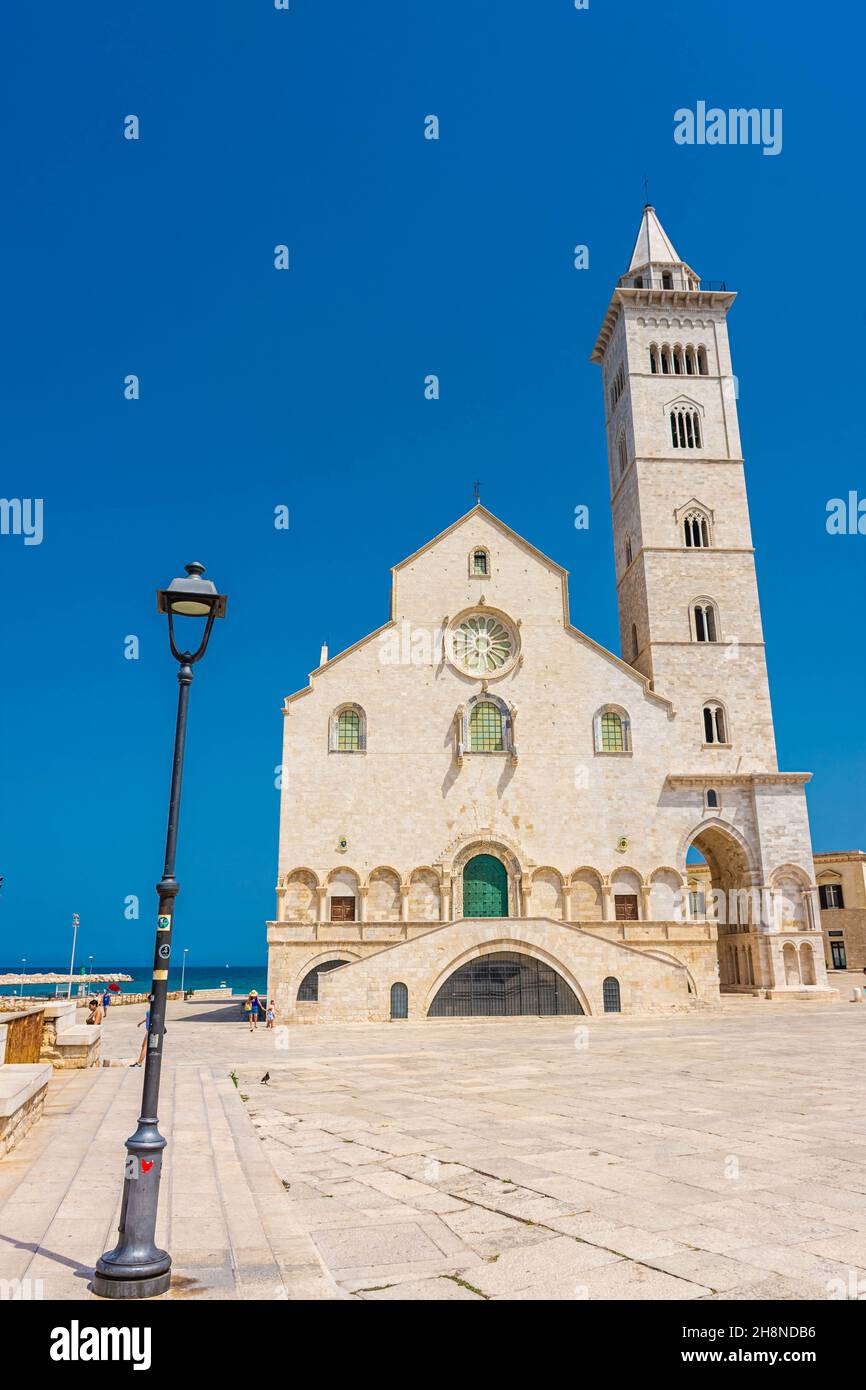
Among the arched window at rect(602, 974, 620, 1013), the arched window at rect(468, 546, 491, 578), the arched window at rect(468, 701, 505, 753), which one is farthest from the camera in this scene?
the arched window at rect(468, 546, 491, 578)

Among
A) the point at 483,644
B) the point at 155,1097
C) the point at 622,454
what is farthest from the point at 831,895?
the point at 155,1097

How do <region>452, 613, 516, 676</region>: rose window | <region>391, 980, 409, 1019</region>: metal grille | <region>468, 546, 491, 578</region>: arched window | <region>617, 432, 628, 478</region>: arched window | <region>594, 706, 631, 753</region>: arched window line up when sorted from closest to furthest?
<region>391, 980, 409, 1019</region>: metal grille
<region>594, 706, 631, 753</region>: arched window
<region>452, 613, 516, 676</region>: rose window
<region>468, 546, 491, 578</region>: arched window
<region>617, 432, 628, 478</region>: arched window

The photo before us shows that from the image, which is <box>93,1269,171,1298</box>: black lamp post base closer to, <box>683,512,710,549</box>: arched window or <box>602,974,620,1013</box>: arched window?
<box>602,974,620,1013</box>: arched window

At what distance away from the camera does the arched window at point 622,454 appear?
45.1m

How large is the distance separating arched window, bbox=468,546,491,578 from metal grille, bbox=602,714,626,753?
26.4ft

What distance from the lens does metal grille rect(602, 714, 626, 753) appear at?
3762 centimetres

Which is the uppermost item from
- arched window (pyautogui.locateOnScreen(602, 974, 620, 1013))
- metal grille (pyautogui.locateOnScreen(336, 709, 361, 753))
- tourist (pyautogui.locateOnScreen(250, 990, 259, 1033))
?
metal grille (pyautogui.locateOnScreen(336, 709, 361, 753))

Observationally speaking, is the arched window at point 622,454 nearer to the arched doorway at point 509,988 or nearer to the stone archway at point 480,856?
the stone archway at point 480,856

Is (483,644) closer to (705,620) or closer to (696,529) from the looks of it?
(705,620)

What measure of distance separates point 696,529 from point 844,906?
33.3m

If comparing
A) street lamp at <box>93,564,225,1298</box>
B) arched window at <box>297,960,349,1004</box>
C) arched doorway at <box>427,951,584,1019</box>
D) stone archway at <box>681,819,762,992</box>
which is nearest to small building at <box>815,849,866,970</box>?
stone archway at <box>681,819,762,992</box>

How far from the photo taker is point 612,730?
124 ft
